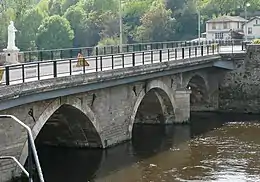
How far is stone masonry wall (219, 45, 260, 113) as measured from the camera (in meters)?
44.8

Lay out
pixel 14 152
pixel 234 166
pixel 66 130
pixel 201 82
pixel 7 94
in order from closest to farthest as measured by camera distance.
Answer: pixel 7 94, pixel 14 152, pixel 234 166, pixel 66 130, pixel 201 82

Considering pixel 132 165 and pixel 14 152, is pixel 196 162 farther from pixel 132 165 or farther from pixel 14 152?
pixel 14 152

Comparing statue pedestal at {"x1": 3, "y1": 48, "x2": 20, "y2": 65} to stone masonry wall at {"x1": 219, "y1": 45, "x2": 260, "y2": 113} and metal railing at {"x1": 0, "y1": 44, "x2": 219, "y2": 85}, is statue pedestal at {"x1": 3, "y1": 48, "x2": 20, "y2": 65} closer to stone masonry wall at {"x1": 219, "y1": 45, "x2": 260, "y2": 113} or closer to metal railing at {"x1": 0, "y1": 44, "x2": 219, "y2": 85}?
metal railing at {"x1": 0, "y1": 44, "x2": 219, "y2": 85}

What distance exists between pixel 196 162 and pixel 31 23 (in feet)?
234

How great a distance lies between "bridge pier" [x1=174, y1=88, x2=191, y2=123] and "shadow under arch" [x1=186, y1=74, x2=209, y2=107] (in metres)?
6.71

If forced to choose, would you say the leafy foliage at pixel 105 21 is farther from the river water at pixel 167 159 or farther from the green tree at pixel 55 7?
the river water at pixel 167 159

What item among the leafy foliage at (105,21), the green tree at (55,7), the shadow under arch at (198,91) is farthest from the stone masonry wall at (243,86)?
the green tree at (55,7)

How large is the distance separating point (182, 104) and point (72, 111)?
1287cm

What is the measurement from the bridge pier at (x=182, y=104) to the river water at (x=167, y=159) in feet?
6.46

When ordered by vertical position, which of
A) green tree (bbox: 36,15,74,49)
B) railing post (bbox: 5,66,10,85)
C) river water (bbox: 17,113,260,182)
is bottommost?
river water (bbox: 17,113,260,182)

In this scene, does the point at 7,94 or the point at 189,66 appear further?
the point at 189,66

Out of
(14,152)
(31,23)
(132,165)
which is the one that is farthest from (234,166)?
Result: (31,23)

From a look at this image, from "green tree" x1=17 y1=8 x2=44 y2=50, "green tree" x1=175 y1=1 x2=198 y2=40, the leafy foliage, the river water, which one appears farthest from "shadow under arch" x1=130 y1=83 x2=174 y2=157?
"green tree" x1=175 y1=1 x2=198 y2=40

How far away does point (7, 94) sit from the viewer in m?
18.9
